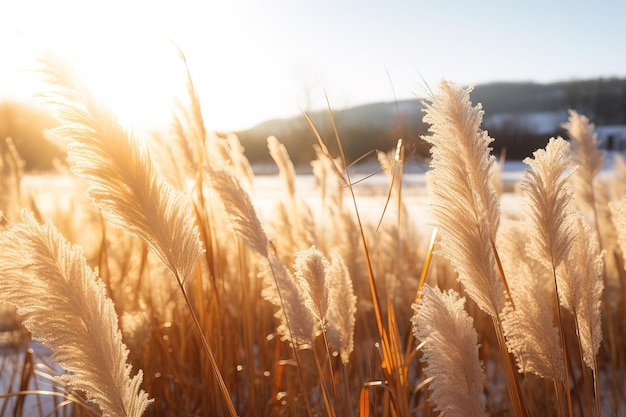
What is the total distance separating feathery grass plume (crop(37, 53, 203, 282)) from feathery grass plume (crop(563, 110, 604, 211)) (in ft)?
6.81

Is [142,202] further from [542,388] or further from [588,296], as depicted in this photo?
[542,388]

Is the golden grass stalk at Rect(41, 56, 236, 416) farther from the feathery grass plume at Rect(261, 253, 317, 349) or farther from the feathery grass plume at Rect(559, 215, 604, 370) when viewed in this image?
the feathery grass plume at Rect(559, 215, 604, 370)

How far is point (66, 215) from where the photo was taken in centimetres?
430

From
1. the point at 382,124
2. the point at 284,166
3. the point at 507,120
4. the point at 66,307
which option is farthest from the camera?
the point at 382,124

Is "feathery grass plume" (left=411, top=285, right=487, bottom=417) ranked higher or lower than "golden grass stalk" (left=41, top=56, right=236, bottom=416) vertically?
lower

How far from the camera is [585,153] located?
2668 millimetres

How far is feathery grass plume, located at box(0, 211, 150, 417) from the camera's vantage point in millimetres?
960

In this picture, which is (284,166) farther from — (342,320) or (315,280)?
(315,280)

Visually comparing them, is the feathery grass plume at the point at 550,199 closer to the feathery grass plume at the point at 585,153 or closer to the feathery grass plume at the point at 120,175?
the feathery grass plume at the point at 120,175

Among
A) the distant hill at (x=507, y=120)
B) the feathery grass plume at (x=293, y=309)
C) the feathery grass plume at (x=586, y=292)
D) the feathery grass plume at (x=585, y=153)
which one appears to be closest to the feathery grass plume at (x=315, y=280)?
the feathery grass plume at (x=293, y=309)

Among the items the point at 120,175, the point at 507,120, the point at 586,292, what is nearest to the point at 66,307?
the point at 120,175

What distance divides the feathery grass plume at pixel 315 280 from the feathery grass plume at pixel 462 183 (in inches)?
10.5

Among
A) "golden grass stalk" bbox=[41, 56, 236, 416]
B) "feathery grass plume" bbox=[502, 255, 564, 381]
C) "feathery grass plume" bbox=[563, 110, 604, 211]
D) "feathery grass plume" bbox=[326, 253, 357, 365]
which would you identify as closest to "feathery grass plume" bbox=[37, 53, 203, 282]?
"golden grass stalk" bbox=[41, 56, 236, 416]

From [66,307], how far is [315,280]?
0.48 m
